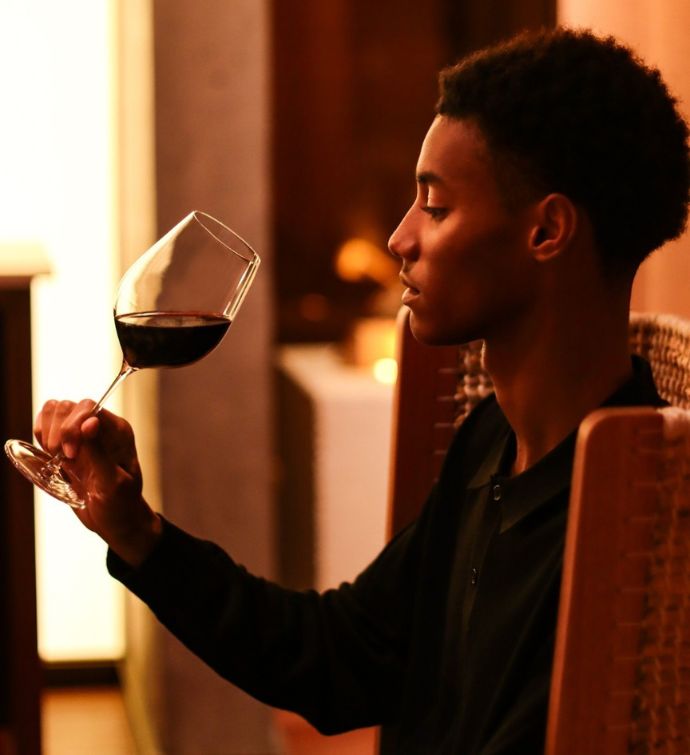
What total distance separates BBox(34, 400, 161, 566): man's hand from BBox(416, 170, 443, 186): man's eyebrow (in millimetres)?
334

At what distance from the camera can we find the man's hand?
1.07 meters

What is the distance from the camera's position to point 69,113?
2.77 m

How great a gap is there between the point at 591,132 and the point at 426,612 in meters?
0.47

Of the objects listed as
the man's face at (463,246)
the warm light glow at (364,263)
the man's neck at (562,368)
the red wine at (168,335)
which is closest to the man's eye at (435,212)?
the man's face at (463,246)

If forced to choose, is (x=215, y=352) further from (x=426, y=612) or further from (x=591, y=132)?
(x=591, y=132)

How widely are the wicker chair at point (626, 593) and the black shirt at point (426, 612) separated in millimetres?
92

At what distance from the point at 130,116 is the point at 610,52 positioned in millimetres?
1745

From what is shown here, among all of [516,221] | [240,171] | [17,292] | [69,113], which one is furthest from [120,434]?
[69,113]

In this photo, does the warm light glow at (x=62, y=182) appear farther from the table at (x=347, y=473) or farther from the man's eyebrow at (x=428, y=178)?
the man's eyebrow at (x=428, y=178)

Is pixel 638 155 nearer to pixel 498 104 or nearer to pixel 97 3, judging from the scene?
pixel 498 104

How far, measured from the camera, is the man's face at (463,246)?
0.96m

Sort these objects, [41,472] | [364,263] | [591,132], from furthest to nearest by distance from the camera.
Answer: [364,263]
[41,472]
[591,132]

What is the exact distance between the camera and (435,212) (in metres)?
0.99

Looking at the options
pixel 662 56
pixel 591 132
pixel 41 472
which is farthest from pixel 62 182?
pixel 591 132
